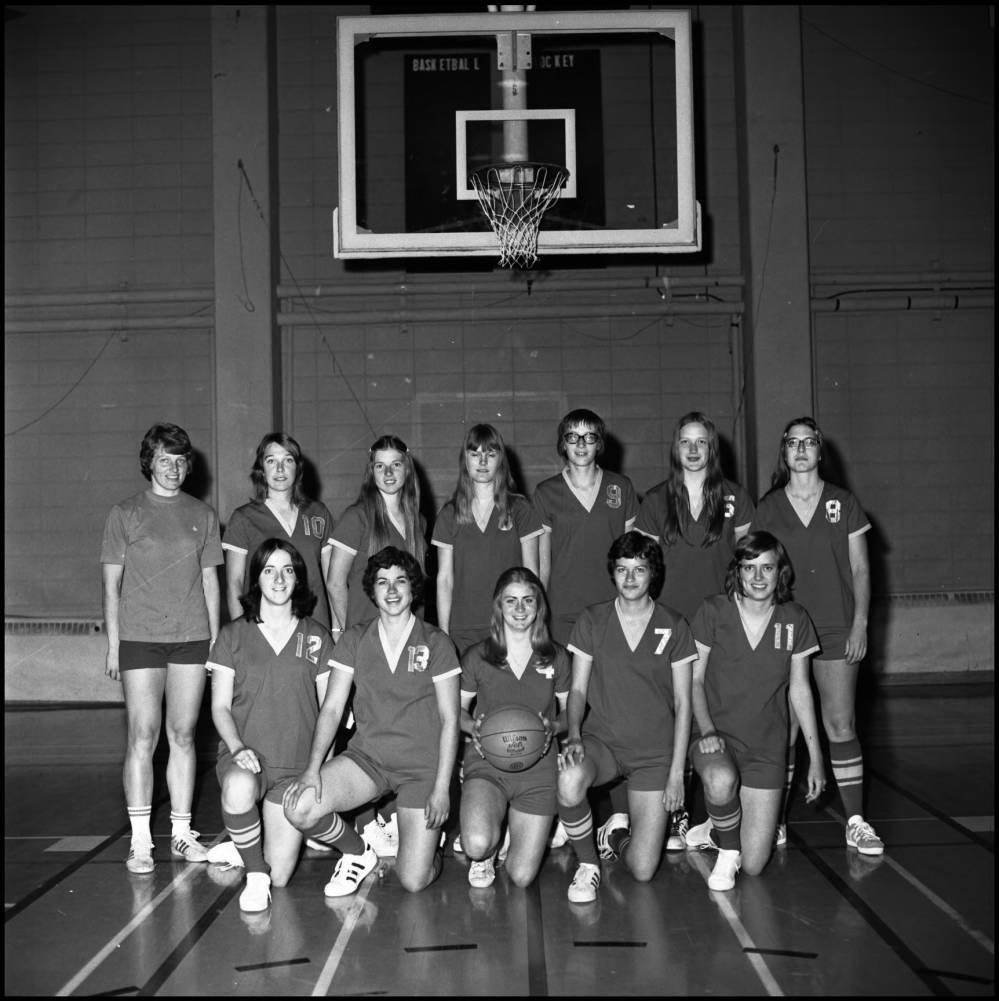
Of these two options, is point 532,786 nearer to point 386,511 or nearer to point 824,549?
point 386,511

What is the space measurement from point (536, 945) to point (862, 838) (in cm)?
170

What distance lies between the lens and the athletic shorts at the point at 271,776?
415cm

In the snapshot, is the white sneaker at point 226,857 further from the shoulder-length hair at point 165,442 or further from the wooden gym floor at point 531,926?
the shoulder-length hair at point 165,442

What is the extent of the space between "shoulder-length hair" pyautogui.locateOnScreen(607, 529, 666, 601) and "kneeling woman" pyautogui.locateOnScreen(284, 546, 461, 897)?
Answer: 2.54 ft

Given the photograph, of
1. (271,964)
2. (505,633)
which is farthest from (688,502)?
(271,964)

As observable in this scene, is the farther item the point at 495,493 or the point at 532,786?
the point at 495,493

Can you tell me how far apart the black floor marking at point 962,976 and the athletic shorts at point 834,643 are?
5.21 ft

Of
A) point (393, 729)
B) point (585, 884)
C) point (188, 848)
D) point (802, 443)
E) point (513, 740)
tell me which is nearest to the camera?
point (585, 884)

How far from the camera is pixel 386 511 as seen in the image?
508cm

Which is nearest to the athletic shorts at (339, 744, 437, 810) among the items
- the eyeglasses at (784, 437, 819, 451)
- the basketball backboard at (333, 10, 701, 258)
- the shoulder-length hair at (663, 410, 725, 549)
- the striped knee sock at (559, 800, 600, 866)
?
the striped knee sock at (559, 800, 600, 866)

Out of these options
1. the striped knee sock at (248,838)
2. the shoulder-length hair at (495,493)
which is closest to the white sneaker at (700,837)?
the shoulder-length hair at (495,493)

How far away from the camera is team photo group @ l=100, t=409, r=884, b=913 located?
4.20 metres

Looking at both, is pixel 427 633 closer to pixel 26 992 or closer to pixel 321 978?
pixel 321 978

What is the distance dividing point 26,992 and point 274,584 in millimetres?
1664
